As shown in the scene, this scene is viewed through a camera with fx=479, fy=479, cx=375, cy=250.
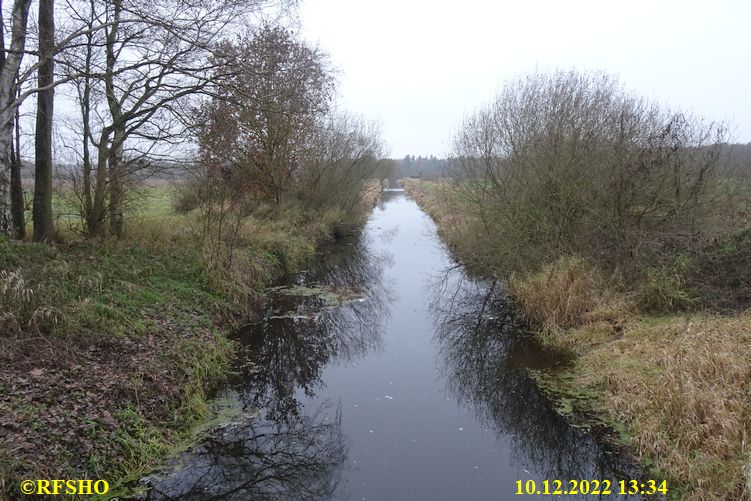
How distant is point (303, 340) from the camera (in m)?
9.42

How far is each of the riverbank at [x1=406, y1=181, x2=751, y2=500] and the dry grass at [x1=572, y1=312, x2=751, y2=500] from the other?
0.04ft

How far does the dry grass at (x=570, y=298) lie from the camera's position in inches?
353

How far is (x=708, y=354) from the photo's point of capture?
5.93 meters

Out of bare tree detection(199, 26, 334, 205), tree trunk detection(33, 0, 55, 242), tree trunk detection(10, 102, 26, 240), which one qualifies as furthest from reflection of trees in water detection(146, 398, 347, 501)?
bare tree detection(199, 26, 334, 205)

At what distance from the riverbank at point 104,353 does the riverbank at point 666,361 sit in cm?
532

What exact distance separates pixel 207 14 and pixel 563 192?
27.2 feet

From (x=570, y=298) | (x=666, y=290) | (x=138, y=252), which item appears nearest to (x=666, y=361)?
(x=570, y=298)

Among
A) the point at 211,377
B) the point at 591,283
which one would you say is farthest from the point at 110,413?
the point at 591,283

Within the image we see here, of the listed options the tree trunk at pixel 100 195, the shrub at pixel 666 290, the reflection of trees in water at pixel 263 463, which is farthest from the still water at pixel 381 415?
the tree trunk at pixel 100 195

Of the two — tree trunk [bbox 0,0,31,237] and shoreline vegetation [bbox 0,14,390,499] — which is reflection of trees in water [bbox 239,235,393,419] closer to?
shoreline vegetation [bbox 0,14,390,499]

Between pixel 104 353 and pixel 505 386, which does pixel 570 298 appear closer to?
pixel 505 386

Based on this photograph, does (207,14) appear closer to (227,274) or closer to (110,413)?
(227,274)

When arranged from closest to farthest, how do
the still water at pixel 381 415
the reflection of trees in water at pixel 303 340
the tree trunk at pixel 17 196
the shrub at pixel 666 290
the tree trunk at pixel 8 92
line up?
the still water at pixel 381 415 → the reflection of trees in water at pixel 303 340 → the tree trunk at pixel 8 92 → the shrub at pixel 666 290 → the tree trunk at pixel 17 196

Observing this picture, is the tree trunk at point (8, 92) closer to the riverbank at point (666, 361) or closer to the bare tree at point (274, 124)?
the bare tree at point (274, 124)
